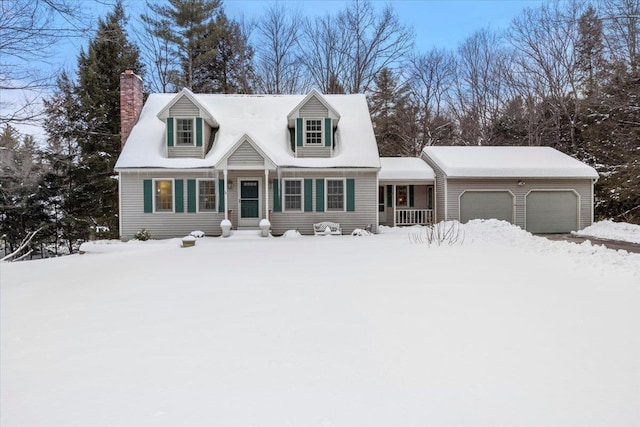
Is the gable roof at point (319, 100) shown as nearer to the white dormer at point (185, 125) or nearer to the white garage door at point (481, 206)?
the white dormer at point (185, 125)

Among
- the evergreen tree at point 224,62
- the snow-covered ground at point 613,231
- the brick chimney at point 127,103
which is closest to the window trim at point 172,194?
the brick chimney at point 127,103

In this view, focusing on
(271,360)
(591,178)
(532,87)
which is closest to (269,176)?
(271,360)

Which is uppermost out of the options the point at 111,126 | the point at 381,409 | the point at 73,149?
the point at 111,126

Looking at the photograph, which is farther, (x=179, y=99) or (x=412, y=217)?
(x=412, y=217)

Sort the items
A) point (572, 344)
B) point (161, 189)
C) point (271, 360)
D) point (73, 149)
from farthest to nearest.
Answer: point (73, 149)
point (161, 189)
point (572, 344)
point (271, 360)

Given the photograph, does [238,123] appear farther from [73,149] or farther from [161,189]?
[73,149]

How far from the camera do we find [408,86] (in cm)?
2820

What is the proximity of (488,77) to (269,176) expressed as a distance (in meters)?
20.7

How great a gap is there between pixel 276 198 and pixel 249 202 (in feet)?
3.67

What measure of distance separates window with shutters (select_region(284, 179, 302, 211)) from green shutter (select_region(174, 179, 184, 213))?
4.08m

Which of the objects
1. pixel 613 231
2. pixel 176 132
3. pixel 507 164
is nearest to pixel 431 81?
pixel 507 164

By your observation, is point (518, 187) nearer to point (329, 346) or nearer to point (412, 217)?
point (412, 217)

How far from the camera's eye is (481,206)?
16703mm

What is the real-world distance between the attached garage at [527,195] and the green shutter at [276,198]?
23.8 ft
